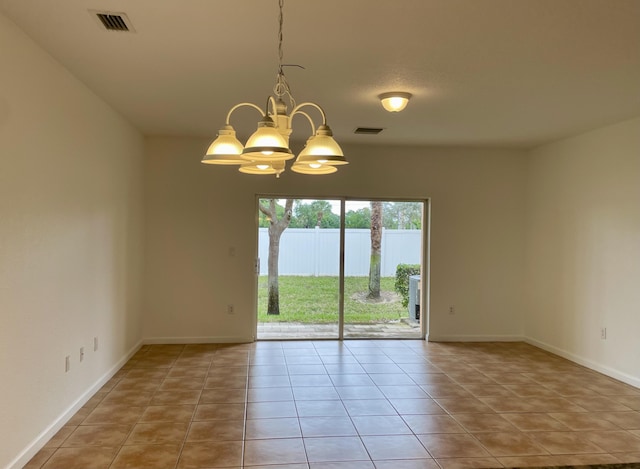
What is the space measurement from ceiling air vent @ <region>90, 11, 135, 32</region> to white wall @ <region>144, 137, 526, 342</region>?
10.5 feet

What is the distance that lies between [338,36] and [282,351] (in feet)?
12.6

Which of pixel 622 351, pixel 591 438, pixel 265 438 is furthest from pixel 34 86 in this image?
pixel 622 351

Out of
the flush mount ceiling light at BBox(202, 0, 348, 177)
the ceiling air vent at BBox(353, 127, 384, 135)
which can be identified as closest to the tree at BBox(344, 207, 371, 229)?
the ceiling air vent at BBox(353, 127, 384, 135)

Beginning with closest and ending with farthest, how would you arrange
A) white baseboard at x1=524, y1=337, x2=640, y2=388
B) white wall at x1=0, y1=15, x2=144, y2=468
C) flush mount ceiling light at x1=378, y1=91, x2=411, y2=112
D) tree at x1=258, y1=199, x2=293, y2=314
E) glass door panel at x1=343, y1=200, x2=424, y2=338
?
1. white wall at x1=0, y1=15, x2=144, y2=468
2. flush mount ceiling light at x1=378, y1=91, x2=411, y2=112
3. white baseboard at x1=524, y1=337, x2=640, y2=388
4. tree at x1=258, y1=199, x2=293, y2=314
5. glass door panel at x1=343, y1=200, x2=424, y2=338

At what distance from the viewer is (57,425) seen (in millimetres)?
3262

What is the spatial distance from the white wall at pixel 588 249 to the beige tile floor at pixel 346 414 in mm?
372

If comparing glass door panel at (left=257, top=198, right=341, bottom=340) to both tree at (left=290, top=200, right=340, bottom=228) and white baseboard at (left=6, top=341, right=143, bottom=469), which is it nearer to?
tree at (left=290, top=200, right=340, bottom=228)

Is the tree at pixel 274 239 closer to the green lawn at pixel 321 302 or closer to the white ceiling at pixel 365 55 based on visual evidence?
the green lawn at pixel 321 302

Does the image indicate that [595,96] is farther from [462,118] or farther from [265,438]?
[265,438]

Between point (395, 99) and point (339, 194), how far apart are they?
244 cm

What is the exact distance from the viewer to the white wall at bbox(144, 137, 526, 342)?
19.1ft

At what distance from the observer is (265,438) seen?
3.18m

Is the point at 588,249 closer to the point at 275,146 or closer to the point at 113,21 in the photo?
the point at 275,146

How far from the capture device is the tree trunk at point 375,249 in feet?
20.8
